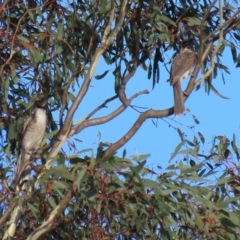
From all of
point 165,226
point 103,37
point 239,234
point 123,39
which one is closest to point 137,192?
point 165,226

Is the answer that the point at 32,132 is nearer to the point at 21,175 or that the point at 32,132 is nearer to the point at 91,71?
the point at 91,71

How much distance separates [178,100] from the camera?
5398mm

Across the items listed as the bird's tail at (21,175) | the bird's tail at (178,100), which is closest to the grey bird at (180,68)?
the bird's tail at (178,100)

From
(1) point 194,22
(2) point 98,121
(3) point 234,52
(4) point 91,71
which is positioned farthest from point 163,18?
(2) point 98,121

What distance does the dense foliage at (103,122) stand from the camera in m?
4.04

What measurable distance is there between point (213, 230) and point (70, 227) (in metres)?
0.76

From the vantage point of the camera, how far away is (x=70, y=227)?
4.42 m

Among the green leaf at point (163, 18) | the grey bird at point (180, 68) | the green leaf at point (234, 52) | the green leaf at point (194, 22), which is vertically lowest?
the green leaf at point (234, 52)

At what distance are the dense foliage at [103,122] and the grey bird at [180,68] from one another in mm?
227

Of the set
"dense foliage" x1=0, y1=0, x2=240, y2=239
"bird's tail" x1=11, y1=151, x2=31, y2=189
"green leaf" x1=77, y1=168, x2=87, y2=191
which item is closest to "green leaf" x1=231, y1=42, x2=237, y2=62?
"dense foliage" x1=0, y1=0, x2=240, y2=239

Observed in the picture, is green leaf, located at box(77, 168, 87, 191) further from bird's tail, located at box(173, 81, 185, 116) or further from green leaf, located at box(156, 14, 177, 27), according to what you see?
green leaf, located at box(156, 14, 177, 27)

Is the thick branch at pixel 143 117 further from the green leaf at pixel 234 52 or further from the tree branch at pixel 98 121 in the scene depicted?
the green leaf at pixel 234 52

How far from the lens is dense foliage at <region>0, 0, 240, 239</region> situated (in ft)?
13.2

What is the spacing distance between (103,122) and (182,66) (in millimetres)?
1894
